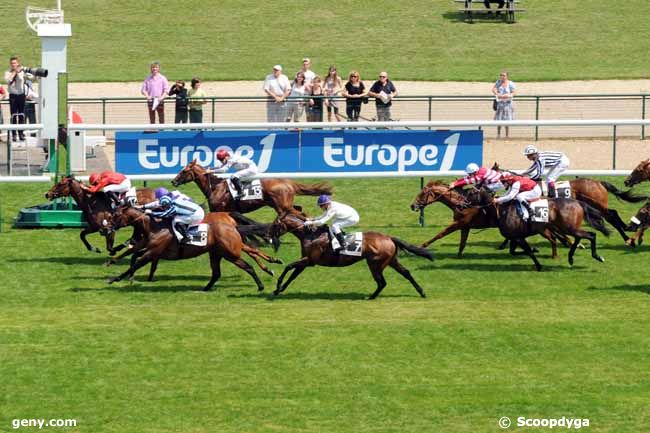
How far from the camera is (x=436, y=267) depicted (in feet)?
72.3

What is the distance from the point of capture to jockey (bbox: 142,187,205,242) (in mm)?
20078

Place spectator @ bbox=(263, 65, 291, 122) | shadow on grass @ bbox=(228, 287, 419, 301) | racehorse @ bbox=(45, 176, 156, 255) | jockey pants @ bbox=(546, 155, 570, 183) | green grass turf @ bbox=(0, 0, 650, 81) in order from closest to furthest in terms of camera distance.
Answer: shadow on grass @ bbox=(228, 287, 419, 301) < racehorse @ bbox=(45, 176, 156, 255) < jockey pants @ bbox=(546, 155, 570, 183) < spectator @ bbox=(263, 65, 291, 122) < green grass turf @ bbox=(0, 0, 650, 81)

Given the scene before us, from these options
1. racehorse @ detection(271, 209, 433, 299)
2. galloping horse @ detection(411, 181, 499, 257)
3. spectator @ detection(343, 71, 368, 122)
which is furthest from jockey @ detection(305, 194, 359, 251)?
spectator @ detection(343, 71, 368, 122)

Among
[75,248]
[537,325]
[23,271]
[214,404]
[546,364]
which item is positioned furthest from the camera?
[75,248]

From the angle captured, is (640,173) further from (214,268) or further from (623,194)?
(214,268)

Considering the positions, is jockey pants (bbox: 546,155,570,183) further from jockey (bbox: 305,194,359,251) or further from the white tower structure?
the white tower structure

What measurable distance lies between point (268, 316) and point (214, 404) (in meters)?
3.54

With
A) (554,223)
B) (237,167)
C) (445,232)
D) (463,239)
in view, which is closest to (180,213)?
(237,167)

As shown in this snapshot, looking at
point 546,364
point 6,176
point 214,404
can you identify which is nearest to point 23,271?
point 6,176

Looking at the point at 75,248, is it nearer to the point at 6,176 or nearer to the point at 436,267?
the point at 6,176

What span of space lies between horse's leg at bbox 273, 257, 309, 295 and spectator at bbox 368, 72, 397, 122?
36.1 feet

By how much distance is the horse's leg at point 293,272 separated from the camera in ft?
64.9

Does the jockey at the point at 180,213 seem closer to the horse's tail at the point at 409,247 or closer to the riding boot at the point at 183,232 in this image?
the riding boot at the point at 183,232

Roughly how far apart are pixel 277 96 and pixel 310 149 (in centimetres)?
600
